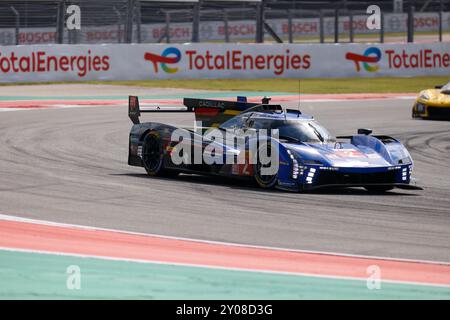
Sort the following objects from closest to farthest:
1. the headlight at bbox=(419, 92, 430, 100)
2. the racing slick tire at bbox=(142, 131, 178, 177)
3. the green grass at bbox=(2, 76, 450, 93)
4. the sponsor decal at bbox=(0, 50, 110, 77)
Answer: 1. the racing slick tire at bbox=(142, 131, 178, 177)
2. the headlight at bbox=(419, 92, 430, 100)
3. the sponsor decal at bbox=(0, 50, 110, 77)
4. the green grass at bbox=(2, 76, 450, 93)

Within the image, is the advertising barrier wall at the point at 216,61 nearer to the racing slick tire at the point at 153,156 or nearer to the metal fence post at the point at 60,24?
the metal fence post at the point at 60,24

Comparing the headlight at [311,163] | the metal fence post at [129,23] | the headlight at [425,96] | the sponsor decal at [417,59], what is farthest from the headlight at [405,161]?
the sponsor decal at [417,59]

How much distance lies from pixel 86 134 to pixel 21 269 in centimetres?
1205

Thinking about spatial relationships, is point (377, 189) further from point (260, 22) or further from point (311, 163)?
point (260, 22)

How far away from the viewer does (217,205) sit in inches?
465

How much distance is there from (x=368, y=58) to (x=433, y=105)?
42.2 feet

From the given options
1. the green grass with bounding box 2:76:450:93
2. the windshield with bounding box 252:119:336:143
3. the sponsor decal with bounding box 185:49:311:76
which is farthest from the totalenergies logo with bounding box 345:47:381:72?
the windshield with bounding box 252:119:336:143

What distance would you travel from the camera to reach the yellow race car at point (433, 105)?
24484 millimetres

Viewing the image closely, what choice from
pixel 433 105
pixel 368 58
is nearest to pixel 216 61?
pixel 368 58

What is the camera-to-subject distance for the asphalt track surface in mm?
9930

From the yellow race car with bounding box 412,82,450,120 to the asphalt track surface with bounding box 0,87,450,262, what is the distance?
19.1 feet

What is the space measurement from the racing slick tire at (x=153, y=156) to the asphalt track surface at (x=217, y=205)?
7.2 inches

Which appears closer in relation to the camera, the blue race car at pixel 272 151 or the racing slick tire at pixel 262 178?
the blue race car at pixel 272 151

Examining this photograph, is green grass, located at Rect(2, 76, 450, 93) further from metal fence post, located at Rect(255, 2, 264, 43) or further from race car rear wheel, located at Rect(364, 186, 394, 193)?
race car rear wheel, located at Rect(364, 186, 394, 193)
